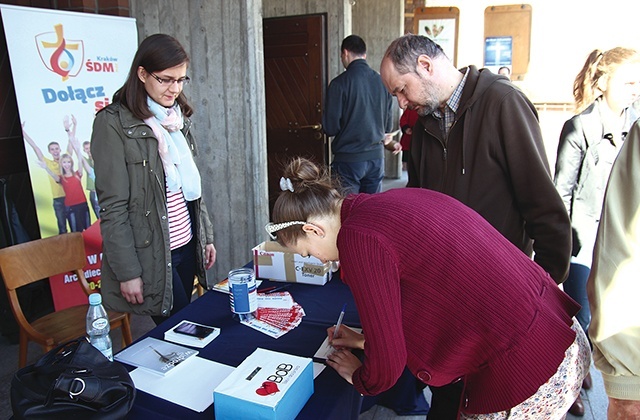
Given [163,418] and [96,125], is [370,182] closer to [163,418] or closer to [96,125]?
[96,125]

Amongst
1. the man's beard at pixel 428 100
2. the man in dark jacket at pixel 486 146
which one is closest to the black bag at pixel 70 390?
the man in dark jacket at pixel 486 146

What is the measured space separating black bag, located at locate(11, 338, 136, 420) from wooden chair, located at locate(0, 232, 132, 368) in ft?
3.97

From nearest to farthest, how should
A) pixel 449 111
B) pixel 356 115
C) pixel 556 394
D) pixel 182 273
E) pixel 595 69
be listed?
pixel 556 394, pixel 449 111, pixel 182 273, pixel 595 69, pixel 356 115

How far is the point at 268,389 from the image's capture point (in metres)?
1.05

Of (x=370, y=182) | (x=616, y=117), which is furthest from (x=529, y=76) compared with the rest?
(x=616, y=117)

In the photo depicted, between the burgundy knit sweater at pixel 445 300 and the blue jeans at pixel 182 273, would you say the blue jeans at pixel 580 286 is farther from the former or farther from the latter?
the blue jeans at pixel 182 273

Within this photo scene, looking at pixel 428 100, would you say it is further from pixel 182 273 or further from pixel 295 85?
pixel 295 85

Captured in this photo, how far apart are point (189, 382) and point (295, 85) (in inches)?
159

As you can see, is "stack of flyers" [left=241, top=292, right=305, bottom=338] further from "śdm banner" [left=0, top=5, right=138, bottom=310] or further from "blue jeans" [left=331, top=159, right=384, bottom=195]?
"blue jeans" [left=331, top=159, right=384, bottom=195]

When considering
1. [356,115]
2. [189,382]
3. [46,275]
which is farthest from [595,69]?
[46,275]

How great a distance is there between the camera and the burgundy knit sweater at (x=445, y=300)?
3.26 feet

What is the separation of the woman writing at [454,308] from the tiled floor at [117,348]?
1.09 metres

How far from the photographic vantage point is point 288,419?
3.46 feet

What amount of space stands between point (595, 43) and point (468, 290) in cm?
1022
